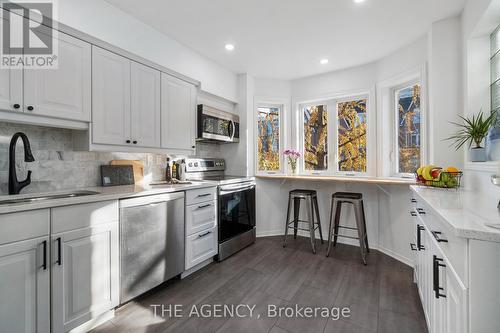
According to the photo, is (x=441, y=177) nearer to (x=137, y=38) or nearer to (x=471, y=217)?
(x=471, y=217)

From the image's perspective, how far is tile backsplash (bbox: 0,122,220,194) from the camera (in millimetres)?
1638

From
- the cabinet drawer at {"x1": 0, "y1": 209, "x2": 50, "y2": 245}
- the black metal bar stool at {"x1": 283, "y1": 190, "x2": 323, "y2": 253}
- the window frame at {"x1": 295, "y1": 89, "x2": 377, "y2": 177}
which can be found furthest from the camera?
the window frame at {"x1": 295, "y1": 89, "x2": 377, "y2": 177}

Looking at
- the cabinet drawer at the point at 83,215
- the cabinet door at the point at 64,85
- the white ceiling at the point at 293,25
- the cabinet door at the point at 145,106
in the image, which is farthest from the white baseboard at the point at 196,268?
the white ceiling at the point at 293,25

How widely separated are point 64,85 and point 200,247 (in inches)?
73.5

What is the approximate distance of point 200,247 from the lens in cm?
247

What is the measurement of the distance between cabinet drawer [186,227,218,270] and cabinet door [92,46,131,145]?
3.92 ft

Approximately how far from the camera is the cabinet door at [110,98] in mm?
1878

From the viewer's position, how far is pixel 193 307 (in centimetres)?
184

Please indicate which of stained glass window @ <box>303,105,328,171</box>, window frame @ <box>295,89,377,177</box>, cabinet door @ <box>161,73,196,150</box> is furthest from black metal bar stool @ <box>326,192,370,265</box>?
cabinet door @ <box>161,73,196,150</box>

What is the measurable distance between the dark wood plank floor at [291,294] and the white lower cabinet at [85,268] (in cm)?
19

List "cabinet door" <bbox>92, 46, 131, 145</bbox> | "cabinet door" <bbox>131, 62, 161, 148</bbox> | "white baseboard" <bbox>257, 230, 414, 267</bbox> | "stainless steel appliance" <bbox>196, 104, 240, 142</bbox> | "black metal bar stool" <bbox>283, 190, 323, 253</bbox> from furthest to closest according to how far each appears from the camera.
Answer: "black metal bar stool" <bbox>283, 190, 323, 253</bbox> < "stainless steel appliance" <bbox>196, 104, 240, 142</bbox> < "white baseboard" <bbox>257, 230, 414, 267</bbox> < "cabinet door" <bbox>131, 62, 161, 148</bbox> < "cabinet door" <bbox>92, 46, 131, 145</bbox>

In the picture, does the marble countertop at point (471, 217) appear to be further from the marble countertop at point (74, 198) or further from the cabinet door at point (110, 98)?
the cabinet door at point (110, 98)

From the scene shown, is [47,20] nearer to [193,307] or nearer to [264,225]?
[193,307]

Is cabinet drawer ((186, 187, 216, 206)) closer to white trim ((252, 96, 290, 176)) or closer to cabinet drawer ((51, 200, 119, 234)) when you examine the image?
cabinet drawer ((51, 200, 119, 234))
